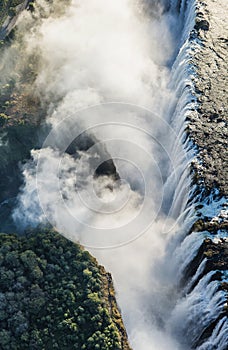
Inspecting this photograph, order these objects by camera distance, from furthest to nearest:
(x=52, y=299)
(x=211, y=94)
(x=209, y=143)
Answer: (x=211, y=94) < (x=209, y=143) < (x=52, y=299)

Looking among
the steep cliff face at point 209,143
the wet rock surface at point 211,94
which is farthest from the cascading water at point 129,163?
the wet rock surface at point 211,94

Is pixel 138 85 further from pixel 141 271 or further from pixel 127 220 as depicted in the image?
pixel 141 271

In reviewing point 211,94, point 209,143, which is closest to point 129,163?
point 209,143

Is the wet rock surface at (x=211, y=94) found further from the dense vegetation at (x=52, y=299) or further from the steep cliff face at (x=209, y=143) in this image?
the dense vegetation at (x=52, y=299)

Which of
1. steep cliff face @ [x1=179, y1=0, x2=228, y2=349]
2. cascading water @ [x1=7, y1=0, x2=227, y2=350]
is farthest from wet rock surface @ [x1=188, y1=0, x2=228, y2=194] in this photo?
cascading water @ [x1=7, y1=0, x2=227, y2=350]

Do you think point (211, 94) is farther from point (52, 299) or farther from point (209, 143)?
point (52, 299)

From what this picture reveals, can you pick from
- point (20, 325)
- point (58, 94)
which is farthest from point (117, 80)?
point (20, 325)

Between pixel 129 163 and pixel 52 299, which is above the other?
pixel 129 163
